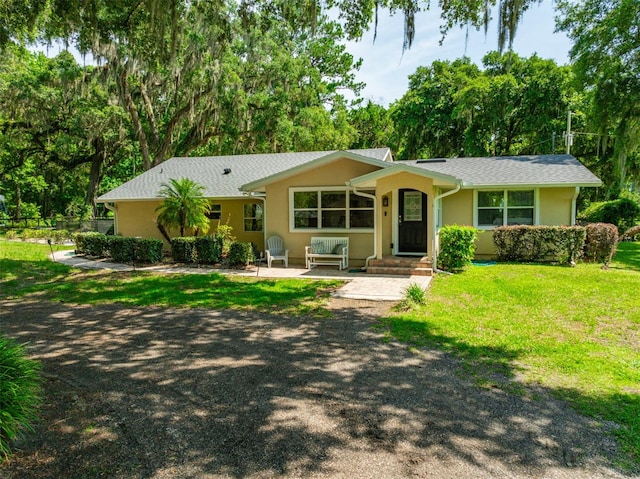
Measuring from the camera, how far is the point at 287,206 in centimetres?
1305

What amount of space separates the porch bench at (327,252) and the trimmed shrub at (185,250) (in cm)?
368

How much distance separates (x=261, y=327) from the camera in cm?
626

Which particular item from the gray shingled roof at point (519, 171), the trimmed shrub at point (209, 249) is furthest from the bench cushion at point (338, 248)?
the gray shingled roof at point (519, 171)

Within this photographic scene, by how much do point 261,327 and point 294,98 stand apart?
18.3 metres

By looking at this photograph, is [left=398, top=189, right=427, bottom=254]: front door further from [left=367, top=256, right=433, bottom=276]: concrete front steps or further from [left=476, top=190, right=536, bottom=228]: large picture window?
[left=476, top=190, right=536, bottom=228]: large picture window

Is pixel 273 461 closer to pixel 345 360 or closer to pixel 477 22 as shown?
pixel 345 360

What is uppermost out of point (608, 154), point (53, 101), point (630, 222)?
point (53, 101)

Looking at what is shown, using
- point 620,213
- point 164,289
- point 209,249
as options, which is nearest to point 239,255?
point 209,249

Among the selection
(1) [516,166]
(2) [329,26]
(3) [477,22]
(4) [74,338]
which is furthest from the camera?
(2) [329,26]

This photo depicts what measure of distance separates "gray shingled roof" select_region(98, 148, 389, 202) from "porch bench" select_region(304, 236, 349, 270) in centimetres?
387

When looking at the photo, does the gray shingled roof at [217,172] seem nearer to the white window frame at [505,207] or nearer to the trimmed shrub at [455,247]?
the white window frame at [505,207]

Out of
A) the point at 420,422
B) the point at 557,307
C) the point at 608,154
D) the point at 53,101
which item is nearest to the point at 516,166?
the point at 557,307

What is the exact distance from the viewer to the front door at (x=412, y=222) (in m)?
12.2

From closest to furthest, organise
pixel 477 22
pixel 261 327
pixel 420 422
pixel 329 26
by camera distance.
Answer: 1. pixel 420 422
2. pixel 261 327
3. pixel 477 22
4. pixel 329 26
